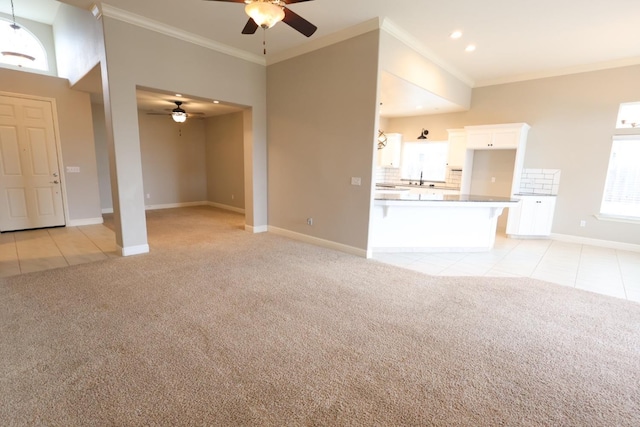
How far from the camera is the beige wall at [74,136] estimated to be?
17.4 feet

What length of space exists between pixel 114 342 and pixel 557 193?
7176 mm

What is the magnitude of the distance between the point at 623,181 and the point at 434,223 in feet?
12.0

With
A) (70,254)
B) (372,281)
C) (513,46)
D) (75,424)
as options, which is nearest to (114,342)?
(75,424)

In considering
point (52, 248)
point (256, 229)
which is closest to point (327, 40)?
point (256, 229)

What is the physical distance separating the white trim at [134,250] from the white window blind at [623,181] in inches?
305

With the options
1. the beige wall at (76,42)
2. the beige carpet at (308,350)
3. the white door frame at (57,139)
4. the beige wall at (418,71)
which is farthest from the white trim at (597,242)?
the white door frame at (57,139)

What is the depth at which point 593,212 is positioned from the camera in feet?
17.5

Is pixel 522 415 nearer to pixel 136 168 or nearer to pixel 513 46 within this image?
pixel 136 168

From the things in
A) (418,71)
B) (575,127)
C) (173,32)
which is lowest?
(575,127)

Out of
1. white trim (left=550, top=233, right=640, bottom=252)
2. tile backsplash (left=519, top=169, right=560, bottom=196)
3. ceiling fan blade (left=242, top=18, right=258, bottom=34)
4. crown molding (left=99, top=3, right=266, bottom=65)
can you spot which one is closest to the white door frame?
crown molding (left=99, top=3, right=266, bottom=65)

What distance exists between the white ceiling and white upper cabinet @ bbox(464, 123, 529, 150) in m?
1.11

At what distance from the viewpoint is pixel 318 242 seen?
485 cm

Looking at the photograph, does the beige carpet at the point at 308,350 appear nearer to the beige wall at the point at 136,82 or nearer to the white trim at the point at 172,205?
the beige wall at the point at 136,82

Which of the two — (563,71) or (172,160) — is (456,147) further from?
(172,160)
